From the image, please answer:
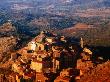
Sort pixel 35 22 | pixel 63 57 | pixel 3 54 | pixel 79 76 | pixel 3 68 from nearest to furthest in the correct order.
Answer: pixel 79 76 < pixel 63 57 < pixel 3 68 < pixel 3 54 < pixel 35 22

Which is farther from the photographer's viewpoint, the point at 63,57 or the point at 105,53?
the point at 105,53

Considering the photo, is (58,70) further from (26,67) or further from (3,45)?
(3,45)

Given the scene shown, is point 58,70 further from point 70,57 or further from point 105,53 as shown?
point 105,53

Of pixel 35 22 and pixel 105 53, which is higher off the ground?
pixel 105 53

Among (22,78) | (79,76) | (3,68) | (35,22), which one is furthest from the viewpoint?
(35,22)

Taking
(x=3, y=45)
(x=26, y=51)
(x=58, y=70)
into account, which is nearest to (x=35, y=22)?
(x=3, y=45)

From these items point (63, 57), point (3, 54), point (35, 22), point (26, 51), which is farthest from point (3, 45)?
point (35, 22)
